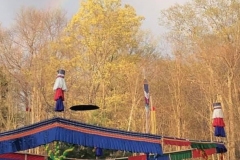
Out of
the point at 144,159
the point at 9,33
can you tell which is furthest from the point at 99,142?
the point at 9,33

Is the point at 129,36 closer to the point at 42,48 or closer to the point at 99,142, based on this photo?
the point at 42,48

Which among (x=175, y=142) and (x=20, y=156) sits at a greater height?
(x=175, y=142)

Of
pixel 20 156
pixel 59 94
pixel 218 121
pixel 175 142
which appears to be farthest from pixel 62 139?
pixel 218 121

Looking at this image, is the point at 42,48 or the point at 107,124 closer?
the point at 107,124

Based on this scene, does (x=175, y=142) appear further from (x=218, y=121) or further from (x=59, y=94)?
(x=59, y=94)

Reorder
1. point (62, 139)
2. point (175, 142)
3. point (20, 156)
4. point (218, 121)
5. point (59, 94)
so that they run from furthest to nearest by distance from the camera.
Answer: point (218, 121), point (175, 142), point (20, 156), point (59, 94), point (62, 139)

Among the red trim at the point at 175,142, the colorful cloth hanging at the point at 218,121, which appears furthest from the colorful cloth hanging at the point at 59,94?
the colorful cloth hanging at the point at 218,121

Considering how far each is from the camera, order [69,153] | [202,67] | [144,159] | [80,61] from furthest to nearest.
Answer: [80,61], [202,67], [69,153], [144,159]

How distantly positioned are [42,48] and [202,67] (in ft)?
24.1

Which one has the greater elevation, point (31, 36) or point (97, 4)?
point (97, 4)

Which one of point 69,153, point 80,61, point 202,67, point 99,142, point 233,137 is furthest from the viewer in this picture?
point 80,61

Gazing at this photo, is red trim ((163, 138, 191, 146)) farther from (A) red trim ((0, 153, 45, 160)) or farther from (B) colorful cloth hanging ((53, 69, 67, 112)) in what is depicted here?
(A) red trim ((0, 153, 45, 160))

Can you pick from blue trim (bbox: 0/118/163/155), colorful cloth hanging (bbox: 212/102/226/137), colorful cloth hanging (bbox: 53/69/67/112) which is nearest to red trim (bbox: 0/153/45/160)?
blue trim (bbox: 0/118/163/155)

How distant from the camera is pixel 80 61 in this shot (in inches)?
805
